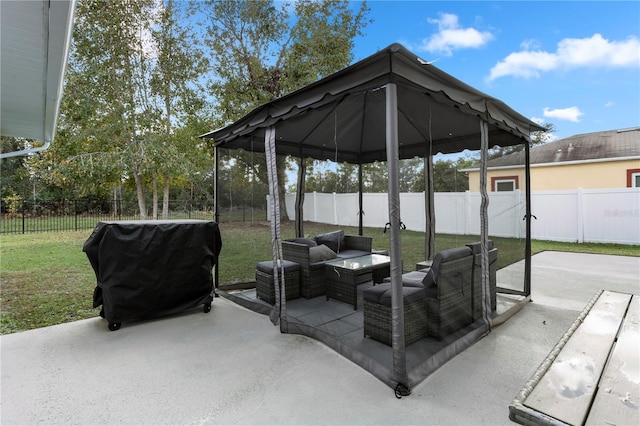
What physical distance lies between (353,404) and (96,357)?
2299mm

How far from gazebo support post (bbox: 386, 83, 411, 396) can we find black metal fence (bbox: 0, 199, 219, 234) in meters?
9.19

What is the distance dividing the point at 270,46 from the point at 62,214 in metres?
10.1

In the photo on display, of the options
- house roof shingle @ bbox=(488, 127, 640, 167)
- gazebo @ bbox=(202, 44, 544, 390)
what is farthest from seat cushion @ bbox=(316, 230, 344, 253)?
house roof shingle @ bbox=(488, 127, 640, 167)

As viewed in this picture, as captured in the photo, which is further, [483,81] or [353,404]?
[483,81]

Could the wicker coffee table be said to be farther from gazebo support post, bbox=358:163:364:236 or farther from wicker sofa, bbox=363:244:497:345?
gazebo support post, bbox=358:163:364:236

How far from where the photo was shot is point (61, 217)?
38.7 feet

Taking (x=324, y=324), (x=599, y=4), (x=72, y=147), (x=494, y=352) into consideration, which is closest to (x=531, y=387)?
(x=494, y=352)

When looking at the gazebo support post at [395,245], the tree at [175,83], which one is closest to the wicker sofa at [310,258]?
the gazebo support post at [395,245]

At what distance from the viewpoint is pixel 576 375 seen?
1577 millimetres

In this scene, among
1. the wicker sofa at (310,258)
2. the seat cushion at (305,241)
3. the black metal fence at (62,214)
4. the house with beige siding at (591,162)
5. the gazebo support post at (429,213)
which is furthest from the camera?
the black metal fence at (62,214)

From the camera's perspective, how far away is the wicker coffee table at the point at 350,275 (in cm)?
371

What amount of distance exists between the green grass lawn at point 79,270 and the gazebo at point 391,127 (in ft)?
1.30

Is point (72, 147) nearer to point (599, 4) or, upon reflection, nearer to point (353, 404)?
point (353, 404)

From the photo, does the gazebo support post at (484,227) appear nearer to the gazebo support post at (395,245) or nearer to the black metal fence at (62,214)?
the gazebo support post at (395,245)
